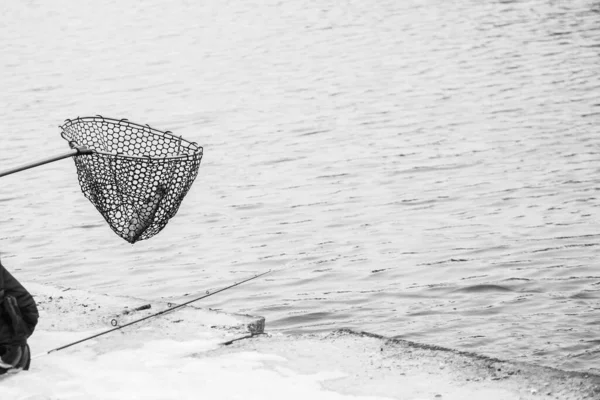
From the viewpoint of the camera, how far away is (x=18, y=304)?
16.7ft

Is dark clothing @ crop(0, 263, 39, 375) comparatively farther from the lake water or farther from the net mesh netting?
the lake water

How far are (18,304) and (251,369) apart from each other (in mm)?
1213

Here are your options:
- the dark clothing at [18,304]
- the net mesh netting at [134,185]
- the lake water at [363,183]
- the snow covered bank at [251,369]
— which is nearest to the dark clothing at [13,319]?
the dark clothing at [18,304]

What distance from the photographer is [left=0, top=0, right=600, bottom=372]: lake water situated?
7996 mm

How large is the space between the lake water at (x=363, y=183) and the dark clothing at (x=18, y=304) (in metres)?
2.75

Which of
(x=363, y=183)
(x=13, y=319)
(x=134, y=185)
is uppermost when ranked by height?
(x=134, y=185)

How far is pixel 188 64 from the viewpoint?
71.1 ft

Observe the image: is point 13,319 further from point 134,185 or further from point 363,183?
point 363,183

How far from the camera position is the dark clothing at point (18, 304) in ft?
16.5

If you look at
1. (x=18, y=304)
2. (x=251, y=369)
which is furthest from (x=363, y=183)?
(x=18, y=304)

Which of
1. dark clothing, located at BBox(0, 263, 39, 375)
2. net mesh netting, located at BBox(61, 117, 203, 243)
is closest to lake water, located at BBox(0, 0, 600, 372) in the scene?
net mesh netting, located at BBox(61, 117, 203, 243)

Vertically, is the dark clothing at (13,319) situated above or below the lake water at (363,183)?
above

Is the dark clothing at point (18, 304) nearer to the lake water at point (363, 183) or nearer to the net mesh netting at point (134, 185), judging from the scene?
the net mesh netting at point (134, 185)

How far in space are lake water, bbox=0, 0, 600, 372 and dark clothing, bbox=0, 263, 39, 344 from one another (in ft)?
9.02
